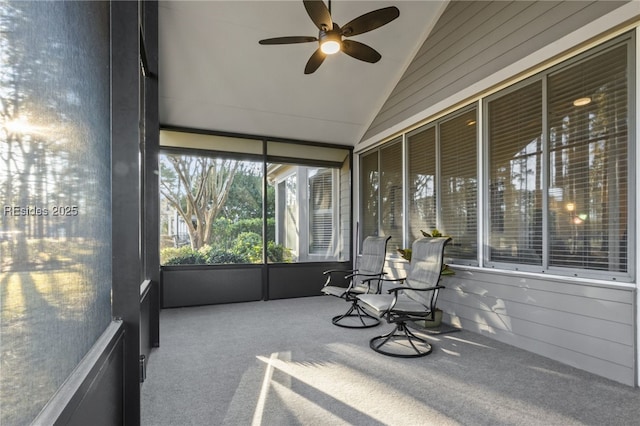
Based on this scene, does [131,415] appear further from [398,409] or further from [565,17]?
[565,17]

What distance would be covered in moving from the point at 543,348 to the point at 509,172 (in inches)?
70.8

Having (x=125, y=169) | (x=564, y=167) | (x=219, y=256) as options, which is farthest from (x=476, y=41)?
(x=219, y=256)

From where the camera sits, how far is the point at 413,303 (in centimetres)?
359

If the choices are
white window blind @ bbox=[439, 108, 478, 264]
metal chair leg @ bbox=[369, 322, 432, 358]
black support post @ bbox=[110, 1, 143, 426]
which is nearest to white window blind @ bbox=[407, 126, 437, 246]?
white window blind @ bbox=[439, 108, 478, 264]

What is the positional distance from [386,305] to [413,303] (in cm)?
29

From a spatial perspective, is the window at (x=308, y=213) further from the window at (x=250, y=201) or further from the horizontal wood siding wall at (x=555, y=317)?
the horizontal wood siding wall at (x=555, y=317)

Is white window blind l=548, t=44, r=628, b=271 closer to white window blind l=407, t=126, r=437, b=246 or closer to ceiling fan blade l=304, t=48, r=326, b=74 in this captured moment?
white window blind l=407, t=126, r=437, b=246

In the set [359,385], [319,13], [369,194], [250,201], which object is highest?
[319,13]

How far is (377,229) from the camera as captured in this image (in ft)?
20.7

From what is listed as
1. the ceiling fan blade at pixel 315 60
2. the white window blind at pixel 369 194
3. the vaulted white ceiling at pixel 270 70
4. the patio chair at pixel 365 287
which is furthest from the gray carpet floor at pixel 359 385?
the vaulted white ceiling at pixel 270 70

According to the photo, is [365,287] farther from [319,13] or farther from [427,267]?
[319,13]

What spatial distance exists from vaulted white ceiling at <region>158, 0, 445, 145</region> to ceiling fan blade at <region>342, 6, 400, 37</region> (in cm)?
144

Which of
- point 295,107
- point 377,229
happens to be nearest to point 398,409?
point 377,229

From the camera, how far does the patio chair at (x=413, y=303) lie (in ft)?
11.1
